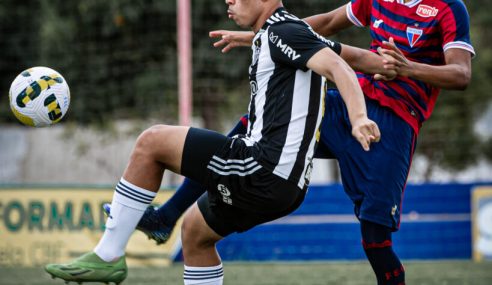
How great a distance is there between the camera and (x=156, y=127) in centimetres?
407

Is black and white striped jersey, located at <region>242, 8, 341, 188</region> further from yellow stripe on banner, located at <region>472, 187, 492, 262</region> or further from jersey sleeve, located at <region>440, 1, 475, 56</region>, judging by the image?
yellow stripe on banner, located at <region>472, 187, 492, 262</region>

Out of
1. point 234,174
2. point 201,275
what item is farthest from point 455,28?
point 201,275

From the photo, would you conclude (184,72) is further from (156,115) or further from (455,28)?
(455,28)

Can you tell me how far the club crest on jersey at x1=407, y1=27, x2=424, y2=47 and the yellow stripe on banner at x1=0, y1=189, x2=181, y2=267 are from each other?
654 cm

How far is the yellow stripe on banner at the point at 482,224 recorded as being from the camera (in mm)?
11906

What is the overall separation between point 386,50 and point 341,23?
40.7 inches

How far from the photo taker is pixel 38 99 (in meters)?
4.52

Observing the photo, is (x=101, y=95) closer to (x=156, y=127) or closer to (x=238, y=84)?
(x=238, y=84)

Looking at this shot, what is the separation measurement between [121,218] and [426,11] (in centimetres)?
214

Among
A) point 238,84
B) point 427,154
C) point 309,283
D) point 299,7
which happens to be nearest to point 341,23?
point 309,283

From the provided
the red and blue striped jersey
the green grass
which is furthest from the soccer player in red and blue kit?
the green grass

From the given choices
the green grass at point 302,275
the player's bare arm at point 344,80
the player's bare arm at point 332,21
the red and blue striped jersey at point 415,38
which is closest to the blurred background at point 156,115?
the green grass at point 302,275

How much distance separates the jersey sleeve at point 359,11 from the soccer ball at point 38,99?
1.88m

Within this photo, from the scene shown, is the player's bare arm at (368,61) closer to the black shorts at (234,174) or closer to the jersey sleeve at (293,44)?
the jersey sleeve at (293,44)
